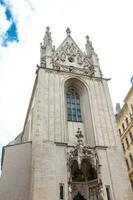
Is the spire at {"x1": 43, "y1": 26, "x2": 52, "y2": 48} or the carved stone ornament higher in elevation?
the spire at {"x1": 43, "y1": 26, "x2": 52, "y2": 48}

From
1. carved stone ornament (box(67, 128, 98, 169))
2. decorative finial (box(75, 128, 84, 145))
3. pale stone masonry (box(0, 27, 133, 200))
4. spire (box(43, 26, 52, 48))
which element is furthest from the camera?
spire (box(43, 26, 52, 48))

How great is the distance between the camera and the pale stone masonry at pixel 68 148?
15984mm

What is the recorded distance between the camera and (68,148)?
18.0m

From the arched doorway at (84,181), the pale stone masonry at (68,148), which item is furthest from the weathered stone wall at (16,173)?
the arched doorway at (84,181)

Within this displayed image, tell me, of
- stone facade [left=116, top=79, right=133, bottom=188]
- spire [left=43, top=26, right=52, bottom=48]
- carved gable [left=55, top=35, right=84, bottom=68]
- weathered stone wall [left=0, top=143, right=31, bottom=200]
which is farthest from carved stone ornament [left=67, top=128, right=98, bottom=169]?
spire [left=43, top=26, right=52, bottom=48]

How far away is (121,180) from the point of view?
17172 mm

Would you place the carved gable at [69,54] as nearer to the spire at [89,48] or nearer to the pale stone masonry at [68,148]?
the spire at [89,48]

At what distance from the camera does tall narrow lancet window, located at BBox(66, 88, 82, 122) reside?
21219 mm

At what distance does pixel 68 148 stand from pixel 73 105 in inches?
218

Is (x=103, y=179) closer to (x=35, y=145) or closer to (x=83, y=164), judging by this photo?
(x=83, y=164)

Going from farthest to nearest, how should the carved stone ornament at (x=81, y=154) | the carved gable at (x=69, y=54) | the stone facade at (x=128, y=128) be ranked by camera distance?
the stone facade at (x=128, y=128)
the carved gable at (x=69, y=54)
the carved stone ornament at (x=81, y=154)

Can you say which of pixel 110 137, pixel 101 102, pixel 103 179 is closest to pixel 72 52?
pixel 101 102

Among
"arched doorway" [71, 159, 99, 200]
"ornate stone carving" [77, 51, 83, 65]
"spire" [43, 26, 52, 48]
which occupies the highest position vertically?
"spire" [43, 26, 52, 48]

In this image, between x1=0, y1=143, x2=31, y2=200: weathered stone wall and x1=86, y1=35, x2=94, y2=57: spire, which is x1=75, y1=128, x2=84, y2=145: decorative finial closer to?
x1=0, y1=143, x2=31, y2=200: weathered stone wall
